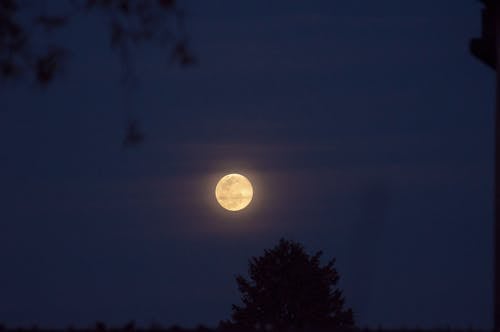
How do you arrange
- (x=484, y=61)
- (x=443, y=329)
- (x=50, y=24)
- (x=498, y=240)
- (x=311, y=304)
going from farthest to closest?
(x=311, y=304)
(x=484, y=61)
(x=498, y=240)
(x=50, y=24)
(x=443, y=329)

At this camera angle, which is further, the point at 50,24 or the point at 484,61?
the point at 484,61

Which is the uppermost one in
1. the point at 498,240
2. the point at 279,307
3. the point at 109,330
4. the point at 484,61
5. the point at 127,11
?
the point at 279,307

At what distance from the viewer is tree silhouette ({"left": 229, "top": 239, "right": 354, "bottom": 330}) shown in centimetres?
5009

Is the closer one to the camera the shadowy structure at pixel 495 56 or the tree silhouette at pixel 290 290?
the shadowy structure at pixel 495 56

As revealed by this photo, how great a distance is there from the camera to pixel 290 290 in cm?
5019

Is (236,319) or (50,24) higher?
(236,319)

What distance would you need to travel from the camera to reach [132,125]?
36.2ft

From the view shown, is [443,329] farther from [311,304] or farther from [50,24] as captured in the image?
[311,304]

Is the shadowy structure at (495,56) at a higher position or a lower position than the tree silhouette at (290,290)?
lower

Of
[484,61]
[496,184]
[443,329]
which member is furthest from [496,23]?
[443,329]

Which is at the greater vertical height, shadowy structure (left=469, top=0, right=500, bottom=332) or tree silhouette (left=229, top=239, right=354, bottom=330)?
tree silhouette (left=229, top=239, right=354, bottom=330)

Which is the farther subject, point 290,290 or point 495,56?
point 290,290

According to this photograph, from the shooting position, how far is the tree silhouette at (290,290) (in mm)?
50094

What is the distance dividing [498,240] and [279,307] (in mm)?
39006
